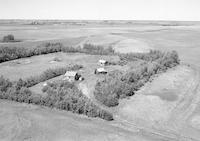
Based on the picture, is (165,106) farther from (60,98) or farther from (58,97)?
(58,97)

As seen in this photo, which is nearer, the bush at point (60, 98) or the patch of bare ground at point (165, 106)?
the patch of bare ground at point (165, 106)

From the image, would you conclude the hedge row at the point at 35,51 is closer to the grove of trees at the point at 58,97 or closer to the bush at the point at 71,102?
the grove of trees at the point at 58,97

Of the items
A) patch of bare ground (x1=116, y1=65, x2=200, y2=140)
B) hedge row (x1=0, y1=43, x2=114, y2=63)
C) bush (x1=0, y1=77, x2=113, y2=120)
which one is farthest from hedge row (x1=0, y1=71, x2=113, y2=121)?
hedge row (x1=0, y1=43, x2=114, y2=63)

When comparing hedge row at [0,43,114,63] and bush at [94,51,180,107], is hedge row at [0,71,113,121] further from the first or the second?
hedge row at [0,43,114,63]

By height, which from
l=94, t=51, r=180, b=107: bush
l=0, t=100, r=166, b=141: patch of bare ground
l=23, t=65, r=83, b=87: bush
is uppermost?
l=94, t=51, r=180, b=107: bush

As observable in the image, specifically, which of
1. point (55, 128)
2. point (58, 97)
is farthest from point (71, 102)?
point (55, 128)

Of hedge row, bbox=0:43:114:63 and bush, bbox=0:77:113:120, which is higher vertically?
hedge row, bbox=0:43:114:63

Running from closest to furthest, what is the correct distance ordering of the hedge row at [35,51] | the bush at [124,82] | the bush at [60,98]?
the bush at [60,98] < the bush at [124,82] < the hedge row at [35,51]

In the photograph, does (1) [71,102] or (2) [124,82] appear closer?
(1) [71,102]

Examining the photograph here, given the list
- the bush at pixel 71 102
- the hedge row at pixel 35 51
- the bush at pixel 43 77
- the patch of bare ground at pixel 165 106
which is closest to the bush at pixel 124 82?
the patch of bare ground at pixel 165 106

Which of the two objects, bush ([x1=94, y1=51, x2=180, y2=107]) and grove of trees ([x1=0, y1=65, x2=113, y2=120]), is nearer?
grove of trees ([x1=0, y1=65, x2=113, y2=120])

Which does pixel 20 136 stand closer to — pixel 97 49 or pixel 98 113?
pixel 98 113

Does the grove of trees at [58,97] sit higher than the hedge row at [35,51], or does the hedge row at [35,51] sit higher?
the hedge row at [35,51]
